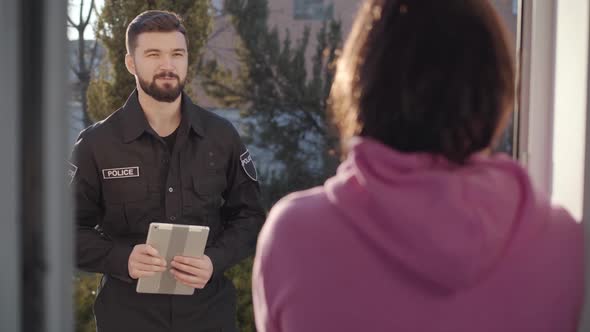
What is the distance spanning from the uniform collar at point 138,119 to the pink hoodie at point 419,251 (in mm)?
1546

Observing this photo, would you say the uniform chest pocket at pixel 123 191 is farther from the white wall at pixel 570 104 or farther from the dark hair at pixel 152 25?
the white wall at pixel 570 104

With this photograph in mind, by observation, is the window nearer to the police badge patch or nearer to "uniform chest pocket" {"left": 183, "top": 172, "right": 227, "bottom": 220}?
the police badge patch

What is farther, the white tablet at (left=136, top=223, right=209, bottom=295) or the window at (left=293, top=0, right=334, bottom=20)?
the window at (left=293, top=0, right=334, bottom=20)

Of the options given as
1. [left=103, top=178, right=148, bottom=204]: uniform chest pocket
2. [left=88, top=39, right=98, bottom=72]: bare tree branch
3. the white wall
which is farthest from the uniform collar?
[left=88, top=39, right=98, bottom=72]: bare tree branch

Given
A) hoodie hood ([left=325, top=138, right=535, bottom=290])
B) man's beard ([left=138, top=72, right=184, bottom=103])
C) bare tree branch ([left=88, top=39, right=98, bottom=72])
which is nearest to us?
hoodie hood ([left=325, top=138, right=535, bottom=290])

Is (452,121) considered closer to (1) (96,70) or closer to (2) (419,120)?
(2) (419,120)

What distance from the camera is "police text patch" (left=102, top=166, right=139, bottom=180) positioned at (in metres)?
2.55

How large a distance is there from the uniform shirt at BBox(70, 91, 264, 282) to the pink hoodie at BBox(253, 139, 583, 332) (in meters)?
1.45

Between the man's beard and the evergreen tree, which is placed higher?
the man's beard

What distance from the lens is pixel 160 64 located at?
2670 millimetres

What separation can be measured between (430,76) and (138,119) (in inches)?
66.2

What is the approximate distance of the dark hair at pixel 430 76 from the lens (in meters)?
1.09

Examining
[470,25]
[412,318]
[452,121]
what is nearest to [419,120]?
[452,121]

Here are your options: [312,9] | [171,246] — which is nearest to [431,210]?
[171,246]
